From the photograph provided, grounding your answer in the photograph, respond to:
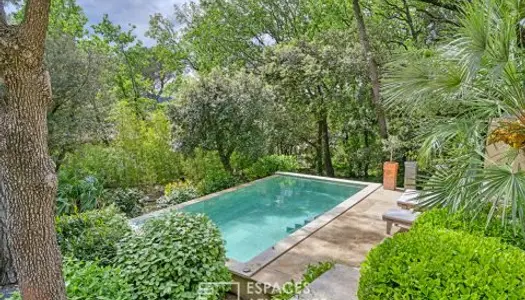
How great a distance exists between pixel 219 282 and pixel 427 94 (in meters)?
3.33

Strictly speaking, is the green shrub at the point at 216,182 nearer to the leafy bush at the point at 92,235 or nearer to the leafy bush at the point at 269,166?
the leafy bush at the point at 269,166

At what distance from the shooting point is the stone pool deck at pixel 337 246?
4094 mm

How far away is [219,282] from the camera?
3.29 meters

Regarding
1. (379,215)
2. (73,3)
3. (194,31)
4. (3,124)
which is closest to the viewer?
(3,124)

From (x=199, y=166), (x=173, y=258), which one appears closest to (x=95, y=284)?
(x=173, y=258)

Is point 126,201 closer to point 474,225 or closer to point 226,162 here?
point 226,162

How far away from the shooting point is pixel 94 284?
263 cm

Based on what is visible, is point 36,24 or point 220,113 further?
point 220,113

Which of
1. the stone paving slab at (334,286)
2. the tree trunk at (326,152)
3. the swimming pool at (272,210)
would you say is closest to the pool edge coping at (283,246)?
the swimming pool at (272,210)

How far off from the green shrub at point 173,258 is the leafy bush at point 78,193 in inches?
148

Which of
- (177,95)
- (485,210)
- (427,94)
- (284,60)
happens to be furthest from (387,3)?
(485,210)

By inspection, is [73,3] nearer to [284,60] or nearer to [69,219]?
[284,60]

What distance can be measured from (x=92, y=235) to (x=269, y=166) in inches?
283

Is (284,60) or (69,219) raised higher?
(284,60)
